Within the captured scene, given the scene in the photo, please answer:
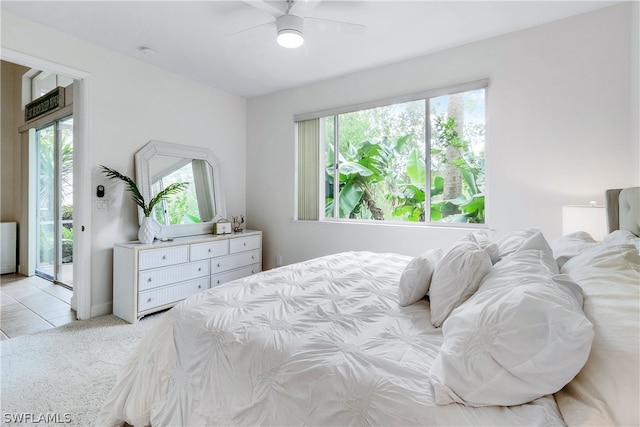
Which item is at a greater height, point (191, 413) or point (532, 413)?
point (532, 413)

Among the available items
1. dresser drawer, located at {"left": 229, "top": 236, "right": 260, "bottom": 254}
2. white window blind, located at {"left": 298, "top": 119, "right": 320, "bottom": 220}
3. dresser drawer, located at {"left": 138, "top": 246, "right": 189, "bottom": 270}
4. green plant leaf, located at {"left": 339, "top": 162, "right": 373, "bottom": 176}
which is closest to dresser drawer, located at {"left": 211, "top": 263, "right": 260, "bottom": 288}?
dresser drawer, located at {"left": 229, "top": 236, "right": 260, "bottom": 254}

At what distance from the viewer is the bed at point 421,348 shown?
29.2 inches

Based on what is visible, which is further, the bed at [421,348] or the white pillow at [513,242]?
the white pillow at [513,242]

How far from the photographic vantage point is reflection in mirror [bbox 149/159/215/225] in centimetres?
345

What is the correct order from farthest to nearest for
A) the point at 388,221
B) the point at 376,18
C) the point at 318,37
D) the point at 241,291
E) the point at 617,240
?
the point at 388,221, the point at 318,37, the point at 376,18, the point at 241,291, the point at 617,240

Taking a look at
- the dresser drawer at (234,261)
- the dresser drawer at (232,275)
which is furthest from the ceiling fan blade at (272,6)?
the dresser drawer at (232,275)

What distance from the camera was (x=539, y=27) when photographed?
2.58 meters

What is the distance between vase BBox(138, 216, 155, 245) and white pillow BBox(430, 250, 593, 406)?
3.04 meters

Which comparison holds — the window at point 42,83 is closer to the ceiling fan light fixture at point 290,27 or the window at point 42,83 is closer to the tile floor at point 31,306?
→ the tile floor at point 31,306

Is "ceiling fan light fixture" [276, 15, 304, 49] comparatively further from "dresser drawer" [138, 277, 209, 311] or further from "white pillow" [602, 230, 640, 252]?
"dresser drawer" [138, 277, 209, 311]

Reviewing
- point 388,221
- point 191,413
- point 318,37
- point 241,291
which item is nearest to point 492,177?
point 388,221

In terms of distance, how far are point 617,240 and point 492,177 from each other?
1.50 metres

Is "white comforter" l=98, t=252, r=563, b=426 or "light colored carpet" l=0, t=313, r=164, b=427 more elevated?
"white comforter" l=98, t=252, r=563, b=426

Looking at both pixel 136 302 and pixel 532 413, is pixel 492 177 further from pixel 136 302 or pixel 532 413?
pixel 136 302
